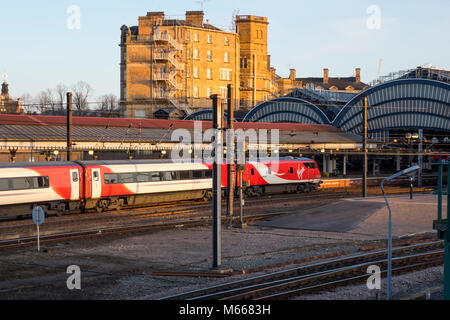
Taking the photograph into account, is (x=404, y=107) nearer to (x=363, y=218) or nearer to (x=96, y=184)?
(x=363, y=218)

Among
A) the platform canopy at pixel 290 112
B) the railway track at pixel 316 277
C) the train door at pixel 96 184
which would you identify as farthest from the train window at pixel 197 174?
the platform canopy at pixel 290 112

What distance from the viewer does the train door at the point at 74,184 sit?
101 feet

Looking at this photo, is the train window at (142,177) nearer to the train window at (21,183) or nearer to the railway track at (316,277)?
the train window at (21,183)

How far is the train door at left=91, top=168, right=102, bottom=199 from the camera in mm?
31906

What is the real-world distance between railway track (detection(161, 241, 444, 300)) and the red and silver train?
1664 cm

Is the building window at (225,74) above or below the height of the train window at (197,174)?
above

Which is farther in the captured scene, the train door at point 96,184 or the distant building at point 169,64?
the distant building at point 169,64

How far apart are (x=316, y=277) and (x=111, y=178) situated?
19.2m

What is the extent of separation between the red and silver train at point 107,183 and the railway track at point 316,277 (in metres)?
→ 16.6

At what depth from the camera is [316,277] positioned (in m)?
16.4

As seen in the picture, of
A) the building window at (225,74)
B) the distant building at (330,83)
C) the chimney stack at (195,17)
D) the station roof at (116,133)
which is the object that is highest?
the chimney stack at (195,17)

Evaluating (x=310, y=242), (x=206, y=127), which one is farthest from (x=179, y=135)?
(x=310, y=242)

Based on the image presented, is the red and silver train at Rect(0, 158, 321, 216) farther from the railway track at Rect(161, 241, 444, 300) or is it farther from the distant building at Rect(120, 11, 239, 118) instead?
the distant building at Rect(120, 11, 239, 118)

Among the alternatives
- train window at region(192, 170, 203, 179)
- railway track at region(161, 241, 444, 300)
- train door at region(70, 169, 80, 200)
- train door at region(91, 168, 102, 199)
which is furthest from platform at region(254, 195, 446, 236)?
train door at region(70, 169, 80, 200)
